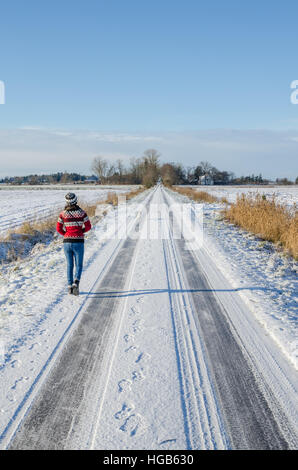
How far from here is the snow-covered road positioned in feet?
8.53

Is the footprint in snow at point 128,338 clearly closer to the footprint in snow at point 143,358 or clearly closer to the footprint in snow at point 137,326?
the footprint in snow at point 137,326

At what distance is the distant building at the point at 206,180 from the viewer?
128875 millimetres

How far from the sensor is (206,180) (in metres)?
132

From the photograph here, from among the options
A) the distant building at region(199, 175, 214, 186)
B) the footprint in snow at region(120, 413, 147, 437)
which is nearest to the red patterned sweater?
the footprint in snow at region(120, 413, 147, 437)

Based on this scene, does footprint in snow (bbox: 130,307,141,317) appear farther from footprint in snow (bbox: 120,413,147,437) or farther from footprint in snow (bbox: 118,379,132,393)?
footprint in snow (bbox: 120,413,147,437)

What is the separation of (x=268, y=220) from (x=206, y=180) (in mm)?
124755

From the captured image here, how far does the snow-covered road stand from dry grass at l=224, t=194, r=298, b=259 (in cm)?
437

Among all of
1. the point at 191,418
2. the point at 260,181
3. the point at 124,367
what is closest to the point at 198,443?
the point at 191,418

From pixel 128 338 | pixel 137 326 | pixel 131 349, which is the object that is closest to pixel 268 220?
pixel 137 326

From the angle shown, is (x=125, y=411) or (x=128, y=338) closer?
(x=125, y=411)

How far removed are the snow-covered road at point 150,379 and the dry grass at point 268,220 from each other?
172 inches

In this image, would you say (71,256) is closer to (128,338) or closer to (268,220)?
(128,338)
